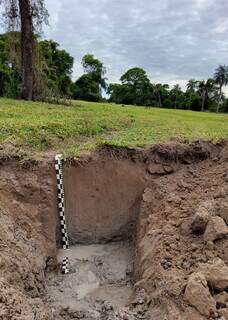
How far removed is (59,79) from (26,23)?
14.9 m

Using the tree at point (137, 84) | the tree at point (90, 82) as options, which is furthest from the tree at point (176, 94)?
the tree at point (90, 82)

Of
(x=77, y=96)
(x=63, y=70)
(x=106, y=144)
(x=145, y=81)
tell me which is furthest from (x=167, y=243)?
(x=145, y=81)

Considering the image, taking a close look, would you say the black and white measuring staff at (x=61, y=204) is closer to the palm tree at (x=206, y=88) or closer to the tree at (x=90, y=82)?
the tree at (x=90, y=82)

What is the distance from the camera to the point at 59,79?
30.8 m

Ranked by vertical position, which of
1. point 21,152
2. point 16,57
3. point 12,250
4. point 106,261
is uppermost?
point 16,57

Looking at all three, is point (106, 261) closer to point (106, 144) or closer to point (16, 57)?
point (106, 144)

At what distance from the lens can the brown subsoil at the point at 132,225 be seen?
5.89 metres

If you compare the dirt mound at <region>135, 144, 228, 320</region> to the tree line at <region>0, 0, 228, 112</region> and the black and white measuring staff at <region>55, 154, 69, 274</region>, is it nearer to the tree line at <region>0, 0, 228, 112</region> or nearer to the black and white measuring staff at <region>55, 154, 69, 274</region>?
the black and white measuring staff at <region>55, 154, 69, 274</region>

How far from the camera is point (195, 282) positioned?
5770 millimetres

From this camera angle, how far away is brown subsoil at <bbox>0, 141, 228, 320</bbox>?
5.89m

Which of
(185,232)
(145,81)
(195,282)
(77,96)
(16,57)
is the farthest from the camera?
(145,81)

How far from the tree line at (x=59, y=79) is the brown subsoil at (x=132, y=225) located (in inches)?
335

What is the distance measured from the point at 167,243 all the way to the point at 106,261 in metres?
1.89

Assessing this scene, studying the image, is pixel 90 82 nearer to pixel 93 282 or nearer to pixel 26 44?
pixel 26 44
